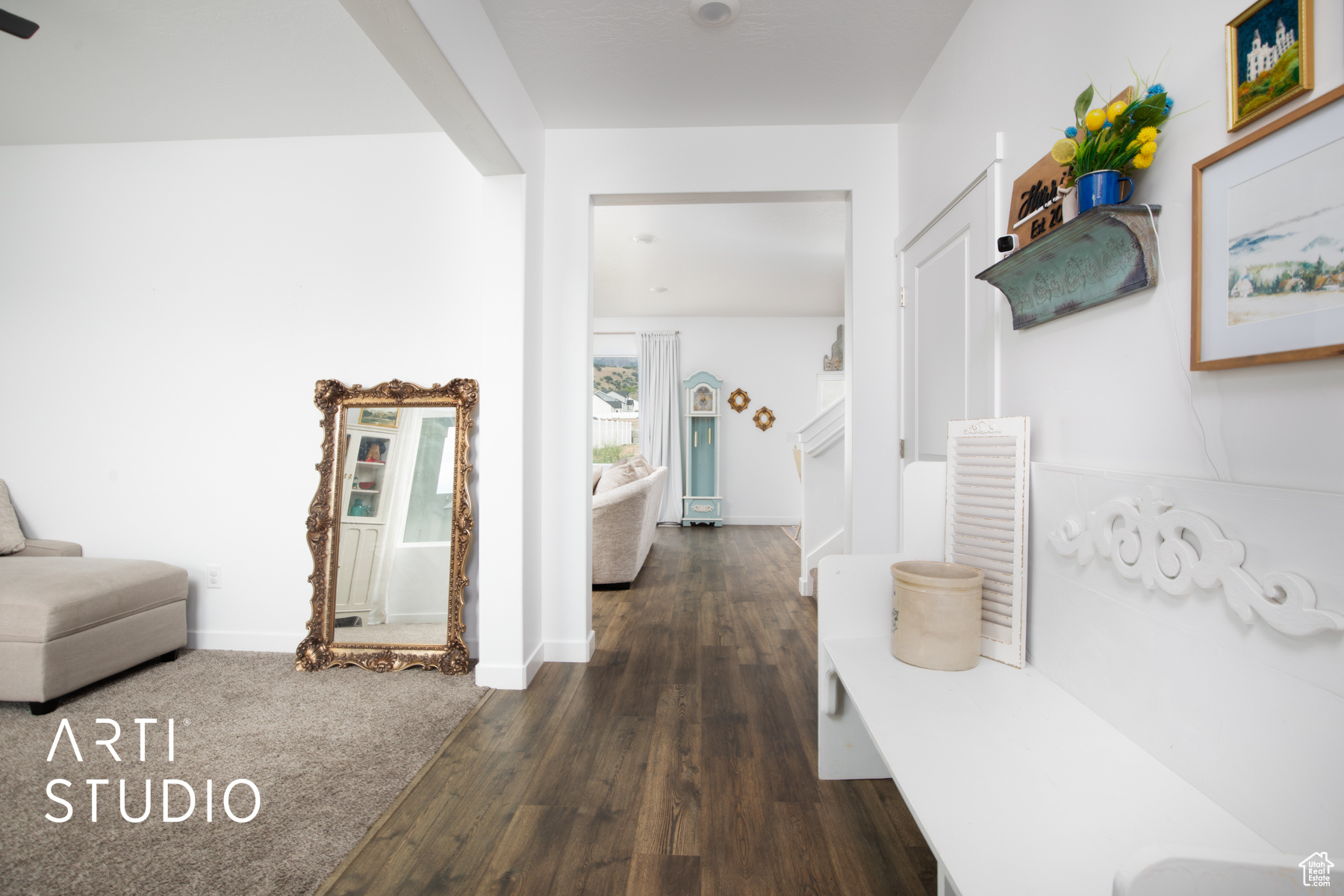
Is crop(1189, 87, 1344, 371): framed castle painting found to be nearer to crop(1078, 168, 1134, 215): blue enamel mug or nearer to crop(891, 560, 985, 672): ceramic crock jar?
crop(1078, 168, 1134, 215): blue enamel mug

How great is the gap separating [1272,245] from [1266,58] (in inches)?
11.2

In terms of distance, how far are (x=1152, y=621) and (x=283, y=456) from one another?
331 centimetres

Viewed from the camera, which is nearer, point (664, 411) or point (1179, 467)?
point (1179, 467)

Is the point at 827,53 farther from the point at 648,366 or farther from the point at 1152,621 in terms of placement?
the point at 648,366

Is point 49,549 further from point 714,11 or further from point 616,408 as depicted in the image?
point 616,408

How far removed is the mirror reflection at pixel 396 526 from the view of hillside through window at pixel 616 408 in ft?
15.8

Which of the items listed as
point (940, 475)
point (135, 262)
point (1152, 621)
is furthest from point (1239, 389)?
point (135, 262)

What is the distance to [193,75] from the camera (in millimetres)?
2400

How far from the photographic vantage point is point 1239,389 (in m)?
0.96

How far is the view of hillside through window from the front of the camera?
25.1 ft

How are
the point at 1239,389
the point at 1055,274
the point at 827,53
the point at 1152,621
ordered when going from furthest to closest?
the point at 827,53
the point at 1055,274
the point at 1152,621
the point at 1239,389

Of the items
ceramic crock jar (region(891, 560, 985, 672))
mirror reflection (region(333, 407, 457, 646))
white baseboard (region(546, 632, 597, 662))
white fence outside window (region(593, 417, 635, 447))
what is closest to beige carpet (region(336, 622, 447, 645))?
mirror reflection (region(333, 407, 457, 646))

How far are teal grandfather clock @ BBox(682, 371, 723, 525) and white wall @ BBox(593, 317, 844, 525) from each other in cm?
19

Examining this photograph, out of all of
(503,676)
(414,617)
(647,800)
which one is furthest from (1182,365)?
(414,617)
